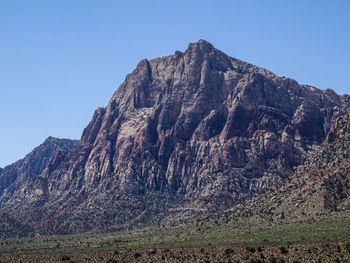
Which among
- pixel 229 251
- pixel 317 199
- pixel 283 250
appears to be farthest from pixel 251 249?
pixel 317 199

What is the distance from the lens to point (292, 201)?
190 m

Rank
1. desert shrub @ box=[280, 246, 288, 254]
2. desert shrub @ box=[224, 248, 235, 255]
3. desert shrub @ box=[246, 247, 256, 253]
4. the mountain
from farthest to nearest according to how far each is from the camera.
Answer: the mountain
desert shrub @ box=[246, 247, 256, 253]
desert shrub @ box=[224, 248, 235, 255]
desert shrub @ box=[280, 246, 288, 254]

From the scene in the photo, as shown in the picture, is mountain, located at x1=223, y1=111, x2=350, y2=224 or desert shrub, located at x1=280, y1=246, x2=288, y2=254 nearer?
desert shrub, located at x1=280, y1=246, x2=288, y2=254

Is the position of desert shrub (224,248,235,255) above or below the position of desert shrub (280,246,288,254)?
above

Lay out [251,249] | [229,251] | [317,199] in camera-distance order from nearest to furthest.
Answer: [251,249] < [229,251] < [317,199]

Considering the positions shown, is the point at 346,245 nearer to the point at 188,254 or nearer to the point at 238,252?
the point at 238,252

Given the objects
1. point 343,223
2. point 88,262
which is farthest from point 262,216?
point 88,262

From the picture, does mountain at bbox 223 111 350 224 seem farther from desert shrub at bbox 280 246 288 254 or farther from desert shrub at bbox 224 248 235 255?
desert shrub at bbox 280 246 288 254

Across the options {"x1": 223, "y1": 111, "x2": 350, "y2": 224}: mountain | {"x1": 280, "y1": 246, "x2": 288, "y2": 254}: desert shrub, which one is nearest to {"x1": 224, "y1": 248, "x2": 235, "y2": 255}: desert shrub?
{"x1": 280, "y1": 246, "x2": 288, "y2": 254}: desert shrub

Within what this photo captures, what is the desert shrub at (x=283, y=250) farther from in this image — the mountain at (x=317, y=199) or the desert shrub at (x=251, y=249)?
the mountain at (x=317, y=199)

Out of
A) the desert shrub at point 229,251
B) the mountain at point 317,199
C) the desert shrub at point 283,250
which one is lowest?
the desert shrub at point 283,250

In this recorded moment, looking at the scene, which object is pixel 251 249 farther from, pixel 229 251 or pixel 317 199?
pixel 317 199

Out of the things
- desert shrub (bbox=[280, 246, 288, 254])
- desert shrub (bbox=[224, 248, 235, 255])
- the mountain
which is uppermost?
the mountain

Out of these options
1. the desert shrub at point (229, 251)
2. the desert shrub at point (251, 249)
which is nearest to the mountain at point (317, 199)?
the desert shrub at point (251, 249)
